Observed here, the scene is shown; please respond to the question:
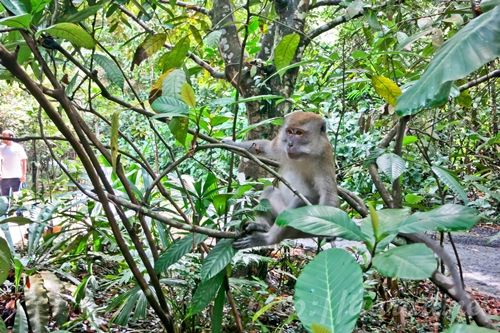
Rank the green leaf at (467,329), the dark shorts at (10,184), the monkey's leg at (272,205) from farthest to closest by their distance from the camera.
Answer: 1. the dark shorts at (10,184)
2. the monkey's leg at (272,205)
3. the green leaf at (467,329)

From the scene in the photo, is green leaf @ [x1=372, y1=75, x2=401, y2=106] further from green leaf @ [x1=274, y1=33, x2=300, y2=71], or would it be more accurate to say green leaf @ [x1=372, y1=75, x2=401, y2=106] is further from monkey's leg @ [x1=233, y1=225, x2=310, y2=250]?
monkey's leg @ [x1=233, y1=225, x2=310, y2=250]

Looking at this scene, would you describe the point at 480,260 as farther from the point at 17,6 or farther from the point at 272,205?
the point at 17,6

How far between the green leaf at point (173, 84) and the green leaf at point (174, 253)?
0.49 metres

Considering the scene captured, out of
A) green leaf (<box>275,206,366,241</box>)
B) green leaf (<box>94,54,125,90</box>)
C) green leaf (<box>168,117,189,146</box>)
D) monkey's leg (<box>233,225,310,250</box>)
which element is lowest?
monkey's leg (<box>233,225,310,250</box>)

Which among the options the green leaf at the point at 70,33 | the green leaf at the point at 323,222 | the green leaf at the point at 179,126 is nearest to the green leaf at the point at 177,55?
the green leaf at the point at 179,126

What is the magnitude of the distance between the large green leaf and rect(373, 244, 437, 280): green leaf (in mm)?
204

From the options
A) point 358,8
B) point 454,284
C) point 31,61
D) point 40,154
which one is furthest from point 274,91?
point 40,154

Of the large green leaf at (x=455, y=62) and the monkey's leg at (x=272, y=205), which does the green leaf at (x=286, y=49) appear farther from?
the large green leaf at (x=455, y=62)

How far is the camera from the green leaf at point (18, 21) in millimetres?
1029

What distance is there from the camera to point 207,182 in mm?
2195

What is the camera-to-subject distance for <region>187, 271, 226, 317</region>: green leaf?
171 centimetres

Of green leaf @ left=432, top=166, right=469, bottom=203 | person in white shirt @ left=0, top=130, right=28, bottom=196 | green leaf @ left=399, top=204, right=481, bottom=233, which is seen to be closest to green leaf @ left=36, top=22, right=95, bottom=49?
green leaf @ left=399, top=204, right=481, bottom=233

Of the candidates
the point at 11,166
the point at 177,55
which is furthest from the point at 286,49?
the point at 11,166

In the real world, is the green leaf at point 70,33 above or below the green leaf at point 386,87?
above
